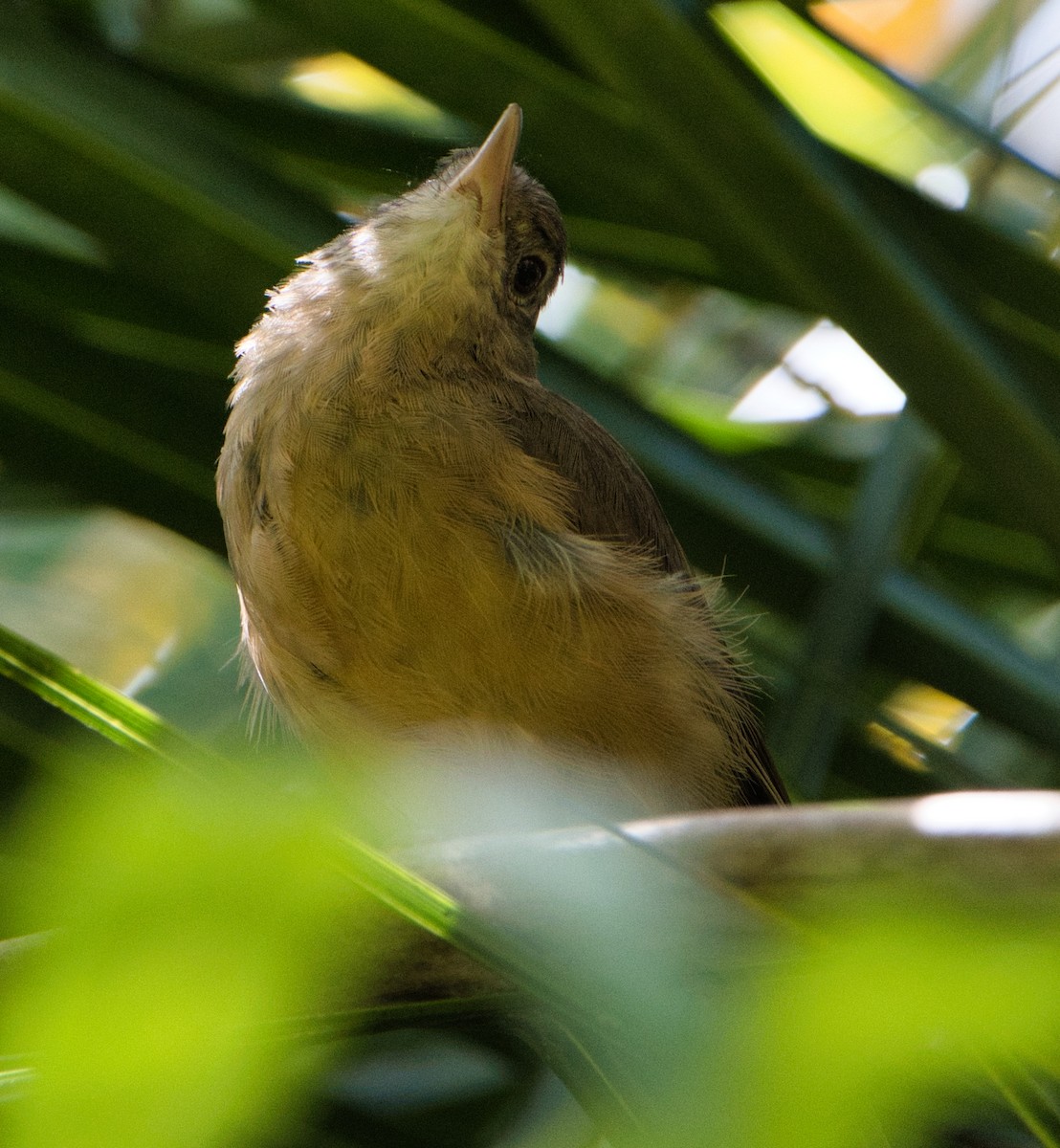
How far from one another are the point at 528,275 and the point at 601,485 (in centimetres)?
46

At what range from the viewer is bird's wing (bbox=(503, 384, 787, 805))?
2.02m

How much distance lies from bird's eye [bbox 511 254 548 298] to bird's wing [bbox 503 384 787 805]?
0.20 metres

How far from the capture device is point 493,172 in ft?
7.06

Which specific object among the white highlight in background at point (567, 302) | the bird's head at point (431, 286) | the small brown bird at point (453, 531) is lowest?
the small brown bird at point (453, 531)

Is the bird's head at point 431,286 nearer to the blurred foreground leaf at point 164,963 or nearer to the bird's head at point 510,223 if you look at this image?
the bird's head at point 510,223

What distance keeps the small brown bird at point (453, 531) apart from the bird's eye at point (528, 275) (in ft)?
0.19

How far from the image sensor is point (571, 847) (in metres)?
0.51

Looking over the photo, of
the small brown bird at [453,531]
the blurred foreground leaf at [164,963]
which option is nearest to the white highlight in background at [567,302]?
the small brown bird at [453,531]

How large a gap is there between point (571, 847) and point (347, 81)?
217cm

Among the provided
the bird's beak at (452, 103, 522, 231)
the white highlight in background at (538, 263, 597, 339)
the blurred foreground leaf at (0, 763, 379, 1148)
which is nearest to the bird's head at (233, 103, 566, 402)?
the bird's beak at (452, 103, 522, 231)

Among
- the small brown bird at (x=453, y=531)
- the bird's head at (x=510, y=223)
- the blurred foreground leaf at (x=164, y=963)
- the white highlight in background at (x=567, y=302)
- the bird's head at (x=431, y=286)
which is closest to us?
the blurred foreground leaf at (x=164, y=963)

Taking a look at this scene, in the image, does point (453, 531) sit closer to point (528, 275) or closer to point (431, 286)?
point (431, 286)

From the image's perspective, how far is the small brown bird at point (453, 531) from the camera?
1.77m

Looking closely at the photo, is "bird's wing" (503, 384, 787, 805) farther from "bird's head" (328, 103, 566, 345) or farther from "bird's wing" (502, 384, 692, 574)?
"bird's head" (328, 103, 566, 345)
